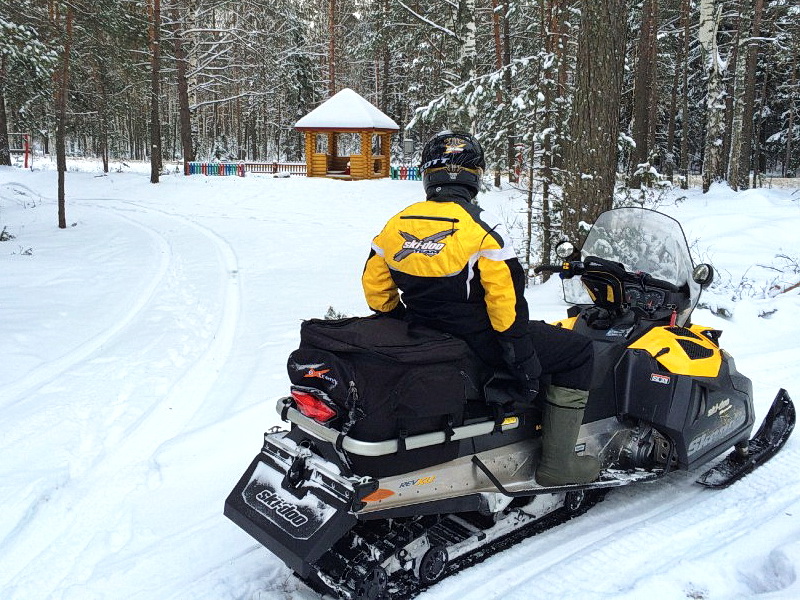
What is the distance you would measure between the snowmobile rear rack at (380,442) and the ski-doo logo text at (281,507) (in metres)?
0.31

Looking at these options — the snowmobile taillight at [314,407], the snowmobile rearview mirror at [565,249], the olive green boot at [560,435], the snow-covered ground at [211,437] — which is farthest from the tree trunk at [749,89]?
the snowmobile taillight at [314,407]

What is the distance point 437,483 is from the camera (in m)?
2.83

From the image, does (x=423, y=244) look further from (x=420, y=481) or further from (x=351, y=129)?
(x=351, y=129)

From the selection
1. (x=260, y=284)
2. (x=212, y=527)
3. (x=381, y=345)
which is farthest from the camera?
(x=260, y=284)

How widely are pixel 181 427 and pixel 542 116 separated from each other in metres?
6.01

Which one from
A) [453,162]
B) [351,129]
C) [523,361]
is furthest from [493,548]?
[351,129]

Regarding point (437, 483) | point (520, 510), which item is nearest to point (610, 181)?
point (520, 510)

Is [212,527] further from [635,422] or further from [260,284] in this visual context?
[260,284]

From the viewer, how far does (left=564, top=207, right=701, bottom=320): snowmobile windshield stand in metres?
3.85

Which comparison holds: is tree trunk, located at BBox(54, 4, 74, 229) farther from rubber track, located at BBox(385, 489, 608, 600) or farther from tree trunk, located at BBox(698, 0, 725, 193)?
tree trunk, located at BBox(698, 0, 725, 193)

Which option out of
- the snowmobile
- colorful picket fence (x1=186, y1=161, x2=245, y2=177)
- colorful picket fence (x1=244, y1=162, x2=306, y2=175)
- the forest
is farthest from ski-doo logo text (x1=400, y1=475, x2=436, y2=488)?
colorful picket fence (x1=244, y1=162, x2=306, y2=175)

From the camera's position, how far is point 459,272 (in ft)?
8.97

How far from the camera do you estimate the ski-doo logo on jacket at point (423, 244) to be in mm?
2738

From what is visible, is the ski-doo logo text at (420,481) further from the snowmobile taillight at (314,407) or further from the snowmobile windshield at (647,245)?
the snowmobile windshield at (647,245)
